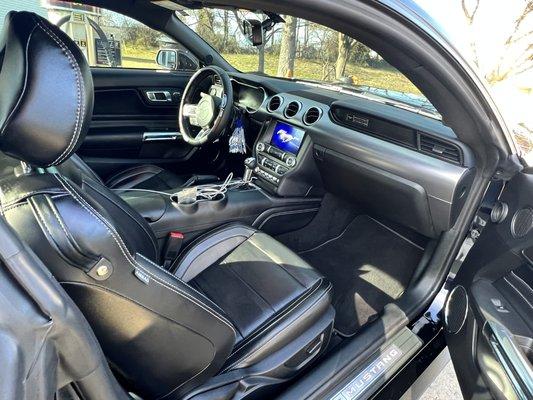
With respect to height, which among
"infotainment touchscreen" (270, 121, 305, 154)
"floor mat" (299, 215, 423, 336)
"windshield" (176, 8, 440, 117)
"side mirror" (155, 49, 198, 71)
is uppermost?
"windshield" (176, 8, 440, 117)

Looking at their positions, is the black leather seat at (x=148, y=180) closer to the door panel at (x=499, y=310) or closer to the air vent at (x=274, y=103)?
the air vent at (x=274, y=103)

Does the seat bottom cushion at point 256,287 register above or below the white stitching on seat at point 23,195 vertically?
below

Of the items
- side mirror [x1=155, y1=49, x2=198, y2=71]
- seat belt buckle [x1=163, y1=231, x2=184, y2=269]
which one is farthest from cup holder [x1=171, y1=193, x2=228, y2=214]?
side mirror [x1=155, y1=49, x2=198, y2=71]

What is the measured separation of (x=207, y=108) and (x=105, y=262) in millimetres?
1599

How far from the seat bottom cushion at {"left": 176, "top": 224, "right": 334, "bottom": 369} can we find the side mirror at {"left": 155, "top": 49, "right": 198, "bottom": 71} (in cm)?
160

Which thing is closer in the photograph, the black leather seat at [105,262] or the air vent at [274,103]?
the black leather seat at [105,262]

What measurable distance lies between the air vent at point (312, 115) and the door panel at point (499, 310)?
958 mm

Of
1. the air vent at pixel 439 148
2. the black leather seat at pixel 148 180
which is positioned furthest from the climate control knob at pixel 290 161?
the air vent at pixel 439 148

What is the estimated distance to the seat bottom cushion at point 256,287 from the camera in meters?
1.31

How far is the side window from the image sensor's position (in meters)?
2.25

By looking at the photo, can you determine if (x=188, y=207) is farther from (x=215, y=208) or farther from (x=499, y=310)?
(x=499, y=310)

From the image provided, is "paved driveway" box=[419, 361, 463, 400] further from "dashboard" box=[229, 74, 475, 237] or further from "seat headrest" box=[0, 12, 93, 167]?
"seat headrest" box=[0, 12, 93, 167]

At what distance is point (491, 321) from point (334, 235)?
1244 mm

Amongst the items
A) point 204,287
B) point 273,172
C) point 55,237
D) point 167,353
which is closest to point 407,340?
point 204,287
